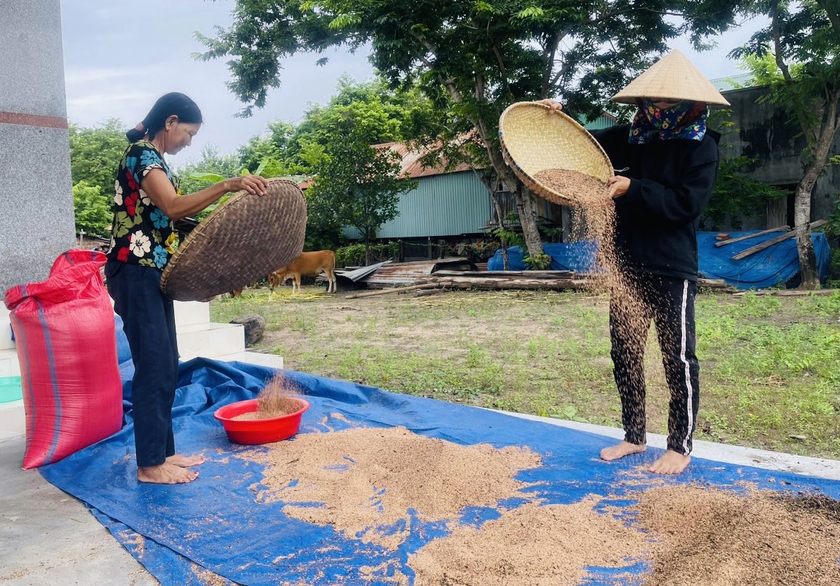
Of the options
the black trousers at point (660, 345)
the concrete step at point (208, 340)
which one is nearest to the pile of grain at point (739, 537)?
the black trousers at point (660, 345)

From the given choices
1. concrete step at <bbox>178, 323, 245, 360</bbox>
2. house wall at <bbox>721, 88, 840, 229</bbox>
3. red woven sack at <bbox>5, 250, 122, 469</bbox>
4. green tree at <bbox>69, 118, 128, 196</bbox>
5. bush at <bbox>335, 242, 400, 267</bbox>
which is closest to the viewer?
red woven sack at <bbox>5, 250, 122, 469</bbox>

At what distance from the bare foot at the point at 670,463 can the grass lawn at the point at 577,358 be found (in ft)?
2.99

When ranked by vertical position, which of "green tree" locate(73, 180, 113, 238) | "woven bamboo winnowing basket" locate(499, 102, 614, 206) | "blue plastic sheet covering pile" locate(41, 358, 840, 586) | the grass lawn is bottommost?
the grass lawn

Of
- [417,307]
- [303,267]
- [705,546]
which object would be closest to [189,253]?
[705,546]

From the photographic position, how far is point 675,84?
92.7 inches

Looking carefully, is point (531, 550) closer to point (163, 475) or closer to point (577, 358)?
point (163, 475)

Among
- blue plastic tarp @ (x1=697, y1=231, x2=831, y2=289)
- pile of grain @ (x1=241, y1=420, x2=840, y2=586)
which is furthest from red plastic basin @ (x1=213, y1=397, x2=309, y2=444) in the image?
blue plastic tarp @ (x1=697, y1=231, x2=831, y2=289)

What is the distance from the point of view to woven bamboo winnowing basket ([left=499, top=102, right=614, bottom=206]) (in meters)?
2.78

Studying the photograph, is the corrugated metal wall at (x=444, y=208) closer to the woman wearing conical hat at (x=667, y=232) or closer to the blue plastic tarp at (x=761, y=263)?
the blue plastic tarp at (x=761, y=263)

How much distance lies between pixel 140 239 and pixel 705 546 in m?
2.14

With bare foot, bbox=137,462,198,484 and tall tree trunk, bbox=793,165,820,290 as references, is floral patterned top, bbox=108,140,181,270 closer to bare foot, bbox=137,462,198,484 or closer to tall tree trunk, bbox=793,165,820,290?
bare foot, bbox=137,462,198,484

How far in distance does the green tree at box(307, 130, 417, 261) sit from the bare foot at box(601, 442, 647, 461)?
1317 centimetres

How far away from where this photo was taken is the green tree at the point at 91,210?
19156 mm

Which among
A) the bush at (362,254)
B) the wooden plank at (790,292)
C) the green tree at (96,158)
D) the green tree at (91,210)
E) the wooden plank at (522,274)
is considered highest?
the green tree at (96,158)
